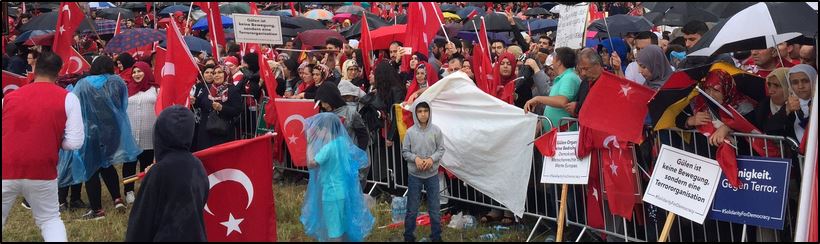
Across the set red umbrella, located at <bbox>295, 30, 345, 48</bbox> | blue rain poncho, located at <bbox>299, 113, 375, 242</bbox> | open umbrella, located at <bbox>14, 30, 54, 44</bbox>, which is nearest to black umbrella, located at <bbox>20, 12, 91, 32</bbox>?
open umbrella, located at <bbox>14, 30, 54, 44</bbox>

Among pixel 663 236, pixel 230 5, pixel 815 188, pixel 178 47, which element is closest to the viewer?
pixel 815 188

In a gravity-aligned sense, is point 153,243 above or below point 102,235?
above

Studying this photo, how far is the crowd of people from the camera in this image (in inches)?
270

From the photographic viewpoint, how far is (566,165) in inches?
308

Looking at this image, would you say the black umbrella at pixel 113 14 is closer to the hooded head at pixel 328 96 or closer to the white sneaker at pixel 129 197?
the white sneaker at pixel 129 197

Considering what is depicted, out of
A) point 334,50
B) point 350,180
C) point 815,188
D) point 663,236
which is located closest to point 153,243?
point 350,180

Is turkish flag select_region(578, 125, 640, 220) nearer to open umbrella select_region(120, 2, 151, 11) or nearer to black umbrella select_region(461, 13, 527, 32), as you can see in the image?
black umbrella select_region(461, 13, 527, 32)

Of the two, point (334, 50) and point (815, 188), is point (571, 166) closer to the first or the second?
point (815, 188)

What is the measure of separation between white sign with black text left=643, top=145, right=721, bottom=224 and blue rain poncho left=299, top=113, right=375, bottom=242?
2.40 meters

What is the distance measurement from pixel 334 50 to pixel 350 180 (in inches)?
205

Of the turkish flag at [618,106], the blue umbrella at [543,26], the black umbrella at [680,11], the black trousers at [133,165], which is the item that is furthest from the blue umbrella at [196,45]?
the turkish flag at [618,106]

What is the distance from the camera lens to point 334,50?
496 inches

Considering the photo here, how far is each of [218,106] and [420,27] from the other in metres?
2.63

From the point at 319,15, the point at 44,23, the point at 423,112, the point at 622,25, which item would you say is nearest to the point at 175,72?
the point at 423,112
